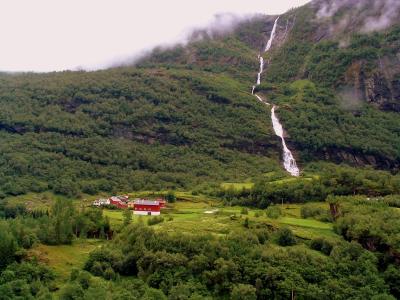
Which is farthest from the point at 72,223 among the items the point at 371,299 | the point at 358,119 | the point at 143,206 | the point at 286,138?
the point at 358,119

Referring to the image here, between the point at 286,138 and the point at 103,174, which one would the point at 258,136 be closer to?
the point at 286,138

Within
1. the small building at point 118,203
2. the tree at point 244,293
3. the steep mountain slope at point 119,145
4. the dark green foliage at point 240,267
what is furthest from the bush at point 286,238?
the steep mountain slope at point 119,145

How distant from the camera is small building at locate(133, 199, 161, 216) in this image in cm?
11356

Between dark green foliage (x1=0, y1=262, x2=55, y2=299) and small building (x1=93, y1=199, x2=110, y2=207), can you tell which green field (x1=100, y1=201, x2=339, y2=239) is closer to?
small building (x1=93, y1=199, x2=110, y2=207)

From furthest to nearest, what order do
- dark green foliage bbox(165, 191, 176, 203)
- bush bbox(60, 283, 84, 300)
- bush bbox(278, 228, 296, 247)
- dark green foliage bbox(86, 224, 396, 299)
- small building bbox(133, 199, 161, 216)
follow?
dark green foliage bbox(165, 191, 176, 203)
small building bbox(133, 199, 161, 216)
bush bbox(278, 228, 296, 247)
dark green foliage bbox(86, 224, 396, 299)
bush bbox(60, 283, 84, 300)

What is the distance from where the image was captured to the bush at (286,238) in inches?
3408

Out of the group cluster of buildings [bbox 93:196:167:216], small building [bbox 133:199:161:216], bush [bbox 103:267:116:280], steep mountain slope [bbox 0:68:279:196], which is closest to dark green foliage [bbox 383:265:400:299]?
bush [bbox 103:267:116:280]

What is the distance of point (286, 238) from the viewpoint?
86562 millimetres

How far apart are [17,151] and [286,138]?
74.8 meters

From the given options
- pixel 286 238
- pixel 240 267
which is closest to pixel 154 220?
pixel 286 238

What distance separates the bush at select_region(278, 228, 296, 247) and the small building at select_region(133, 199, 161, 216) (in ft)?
103

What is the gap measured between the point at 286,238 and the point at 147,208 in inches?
1367

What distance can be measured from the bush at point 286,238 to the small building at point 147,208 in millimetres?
31332

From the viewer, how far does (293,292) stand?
75.0 m
